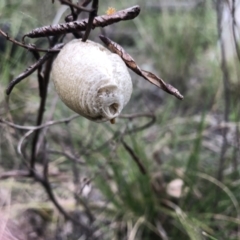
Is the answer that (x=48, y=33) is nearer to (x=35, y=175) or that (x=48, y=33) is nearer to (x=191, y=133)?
(x=35, y=175)

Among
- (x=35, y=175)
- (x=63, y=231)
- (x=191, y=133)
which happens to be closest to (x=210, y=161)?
(x=191, y=133)

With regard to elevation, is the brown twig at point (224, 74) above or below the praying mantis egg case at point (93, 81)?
below

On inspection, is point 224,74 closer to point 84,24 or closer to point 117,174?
point 117,174

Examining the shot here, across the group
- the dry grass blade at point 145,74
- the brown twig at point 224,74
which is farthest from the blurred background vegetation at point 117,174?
the dry grass blade at point 145,74

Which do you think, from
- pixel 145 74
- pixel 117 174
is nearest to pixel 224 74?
pixel 117 174

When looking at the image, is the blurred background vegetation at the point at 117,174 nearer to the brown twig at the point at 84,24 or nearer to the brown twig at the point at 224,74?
the brown twig at the point at 224,74

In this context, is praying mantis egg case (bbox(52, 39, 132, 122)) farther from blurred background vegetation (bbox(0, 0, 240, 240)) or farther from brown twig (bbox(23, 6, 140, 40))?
blurred background vegetation (bbox(0, 0, 240, 240))

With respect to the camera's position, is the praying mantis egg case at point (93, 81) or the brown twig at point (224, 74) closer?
the praying mantis egg case at point (93, 81)

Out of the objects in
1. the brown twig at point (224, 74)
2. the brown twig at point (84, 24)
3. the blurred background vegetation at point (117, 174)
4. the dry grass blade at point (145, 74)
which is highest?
the brown twig at point (84, 24)

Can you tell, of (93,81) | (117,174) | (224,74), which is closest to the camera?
(93,81)

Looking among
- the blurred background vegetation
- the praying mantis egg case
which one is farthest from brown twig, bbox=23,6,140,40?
the blurred background vegetation
